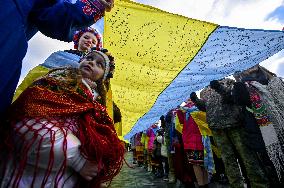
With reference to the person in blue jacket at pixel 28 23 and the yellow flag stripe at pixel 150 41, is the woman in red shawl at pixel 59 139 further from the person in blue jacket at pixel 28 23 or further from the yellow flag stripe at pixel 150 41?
the yellow flag stripe at pixel 150 41

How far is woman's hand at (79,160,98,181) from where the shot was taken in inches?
49.4

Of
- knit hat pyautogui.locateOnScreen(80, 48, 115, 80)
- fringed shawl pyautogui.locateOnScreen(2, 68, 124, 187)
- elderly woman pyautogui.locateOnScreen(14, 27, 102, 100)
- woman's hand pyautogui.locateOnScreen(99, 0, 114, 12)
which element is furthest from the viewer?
Answer: elderly woman pyautogui.locateOnScreen(14, 27, 102, 100)

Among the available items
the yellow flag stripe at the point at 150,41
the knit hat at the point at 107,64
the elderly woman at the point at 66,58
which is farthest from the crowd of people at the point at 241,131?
the knit hat at the point at 107,64

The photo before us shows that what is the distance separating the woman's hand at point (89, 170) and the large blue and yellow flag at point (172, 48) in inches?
74.9

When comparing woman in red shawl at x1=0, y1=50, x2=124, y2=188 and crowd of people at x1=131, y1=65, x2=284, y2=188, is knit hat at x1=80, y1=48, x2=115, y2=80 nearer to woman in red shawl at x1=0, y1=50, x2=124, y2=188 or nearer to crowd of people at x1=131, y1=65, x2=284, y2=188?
woman in red shawl at x1=0, y1=50, x2=124, y2=188

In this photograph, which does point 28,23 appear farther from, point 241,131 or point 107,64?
point 241,131

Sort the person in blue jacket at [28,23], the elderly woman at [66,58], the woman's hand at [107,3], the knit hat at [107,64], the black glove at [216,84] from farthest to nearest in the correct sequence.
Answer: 1. the black glove at [216,84]
2. the elderly woman at [66,58]
3. the knit hat at [107,64]
4. the woman's hand at [107,3]
5. the person in blue jacket at [28,23]

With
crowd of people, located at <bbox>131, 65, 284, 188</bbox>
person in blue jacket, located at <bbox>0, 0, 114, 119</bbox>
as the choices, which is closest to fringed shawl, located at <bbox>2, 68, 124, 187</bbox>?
person in blue jacket, located at <bbox>0, 0, 114, 119</bbox>

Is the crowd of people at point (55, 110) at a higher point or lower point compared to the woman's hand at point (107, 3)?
lower

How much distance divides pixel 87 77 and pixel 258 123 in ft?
8.94

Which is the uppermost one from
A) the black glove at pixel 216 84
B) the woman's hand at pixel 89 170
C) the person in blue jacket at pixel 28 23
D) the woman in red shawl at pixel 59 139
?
the black glove at pixel 216 84

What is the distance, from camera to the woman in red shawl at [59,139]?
1.14 meters

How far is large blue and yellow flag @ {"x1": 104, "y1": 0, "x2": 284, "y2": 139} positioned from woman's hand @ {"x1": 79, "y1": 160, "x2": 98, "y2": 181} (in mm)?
1901

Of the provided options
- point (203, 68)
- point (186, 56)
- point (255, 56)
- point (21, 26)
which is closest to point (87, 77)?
point (21, 26)
